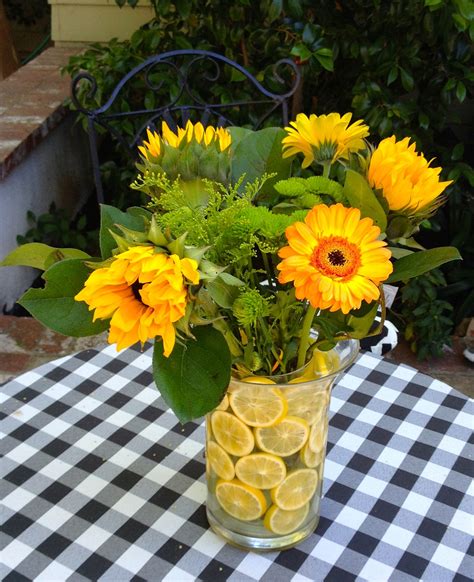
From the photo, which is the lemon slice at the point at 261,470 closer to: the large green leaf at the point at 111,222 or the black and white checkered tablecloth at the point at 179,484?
the black and white checkered tablecloth at the point at 179,484

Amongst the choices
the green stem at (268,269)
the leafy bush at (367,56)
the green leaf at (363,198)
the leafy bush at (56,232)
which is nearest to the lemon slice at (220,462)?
the green stem at (268,269)

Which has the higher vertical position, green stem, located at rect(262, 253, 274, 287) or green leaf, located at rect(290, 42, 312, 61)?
green stem, located at rect(262, 253, 274, 287)

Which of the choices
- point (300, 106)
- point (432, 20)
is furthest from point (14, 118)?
point (432, 20)

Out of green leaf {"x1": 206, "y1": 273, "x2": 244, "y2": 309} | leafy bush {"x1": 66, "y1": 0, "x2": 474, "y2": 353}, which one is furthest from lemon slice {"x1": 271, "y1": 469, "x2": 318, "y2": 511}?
leafy bush {"x1": 66, "y1": 0, "x2": 474, "y2": 353}

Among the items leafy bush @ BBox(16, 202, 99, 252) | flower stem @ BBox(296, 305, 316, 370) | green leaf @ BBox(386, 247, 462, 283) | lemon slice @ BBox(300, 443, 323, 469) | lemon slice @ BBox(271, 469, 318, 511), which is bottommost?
leafy bush @ BBox(16, 202, 99, 252)

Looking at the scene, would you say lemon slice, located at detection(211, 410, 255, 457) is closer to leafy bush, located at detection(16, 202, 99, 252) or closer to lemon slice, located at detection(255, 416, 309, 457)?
lemon slice, located at detection(255, 416, 309, 457)

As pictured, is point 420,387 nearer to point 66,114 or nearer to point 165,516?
point 165,516

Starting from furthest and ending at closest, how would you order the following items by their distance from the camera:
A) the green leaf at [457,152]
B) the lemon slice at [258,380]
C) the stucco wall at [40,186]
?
the stucco wall at [40,186], the green leaf at [457,152], the lemon slice at [258,380]

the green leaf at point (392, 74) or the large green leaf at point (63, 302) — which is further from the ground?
the large green leaf at point (63, 302)

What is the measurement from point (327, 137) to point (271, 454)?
0.34 metres

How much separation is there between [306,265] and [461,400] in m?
0.65

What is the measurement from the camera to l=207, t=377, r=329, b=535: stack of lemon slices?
0.83 metres

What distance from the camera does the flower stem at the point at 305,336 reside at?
765 millimetres

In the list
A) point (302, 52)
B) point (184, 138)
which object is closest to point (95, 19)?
point (302, 52)
